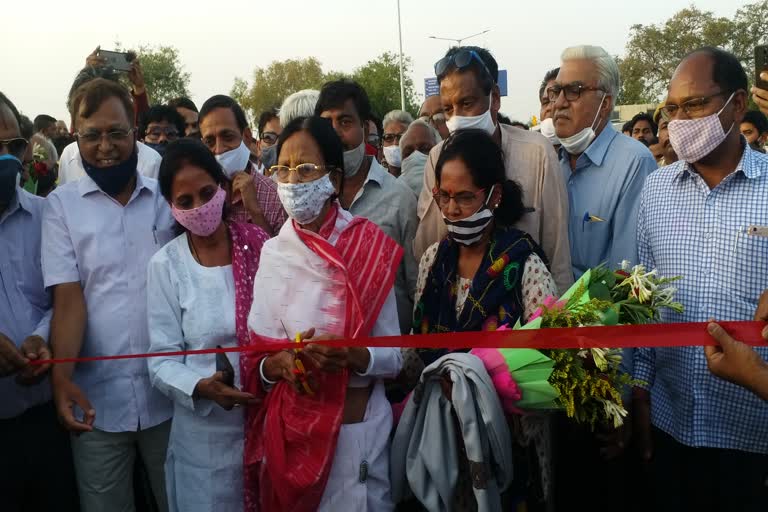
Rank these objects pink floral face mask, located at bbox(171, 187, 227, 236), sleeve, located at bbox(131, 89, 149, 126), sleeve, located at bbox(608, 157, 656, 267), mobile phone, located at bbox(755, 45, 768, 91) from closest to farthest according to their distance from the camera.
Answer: pink floral face mask, located at bbox(171, 187, 227, 236) → sleeve, located at bbox(608, 157, 656, 267) → mobile phone, located at bbox(755, 45, 768, 91) → sleeve, located at bbox(131, 89, 149, 126)

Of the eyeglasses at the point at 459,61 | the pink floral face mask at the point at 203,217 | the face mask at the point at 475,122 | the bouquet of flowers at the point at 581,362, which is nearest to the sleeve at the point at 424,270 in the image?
the bouquet of flowers at the point at 581,362

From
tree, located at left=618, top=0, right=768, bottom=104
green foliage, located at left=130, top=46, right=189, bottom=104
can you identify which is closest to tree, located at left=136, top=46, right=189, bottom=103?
green foliage, located at left=130, top=46, right=189, bottom=104

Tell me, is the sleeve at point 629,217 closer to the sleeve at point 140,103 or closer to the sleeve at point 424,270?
the sleeve at point 424,270

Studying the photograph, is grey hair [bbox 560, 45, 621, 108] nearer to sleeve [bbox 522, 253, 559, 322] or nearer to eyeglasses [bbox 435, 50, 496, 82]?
eyeglasses [bbox 435, 50, 496, 82]

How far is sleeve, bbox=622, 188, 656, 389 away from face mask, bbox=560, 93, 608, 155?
35.7 inches

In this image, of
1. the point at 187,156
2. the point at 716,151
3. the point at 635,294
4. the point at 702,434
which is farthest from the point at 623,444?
the point at 187,156

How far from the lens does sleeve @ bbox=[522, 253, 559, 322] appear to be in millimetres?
→ 2895

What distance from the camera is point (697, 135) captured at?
3.05 m

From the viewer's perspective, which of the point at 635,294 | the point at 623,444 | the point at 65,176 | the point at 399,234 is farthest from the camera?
the point at 65,176

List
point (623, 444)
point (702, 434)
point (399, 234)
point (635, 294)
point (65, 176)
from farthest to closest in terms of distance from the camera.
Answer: point (65, 176)
point (399, 234)
point (623, 444)
point (702, 434)
point (635, 294)

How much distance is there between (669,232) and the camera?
3.18 meters

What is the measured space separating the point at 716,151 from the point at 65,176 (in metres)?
4.35

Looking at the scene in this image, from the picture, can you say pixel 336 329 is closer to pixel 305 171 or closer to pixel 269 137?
pixel 305 171

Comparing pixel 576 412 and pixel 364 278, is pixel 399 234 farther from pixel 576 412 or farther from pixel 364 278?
pixel 576 412
